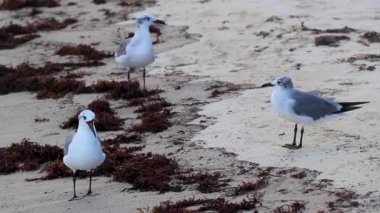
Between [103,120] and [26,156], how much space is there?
1399 millimetres

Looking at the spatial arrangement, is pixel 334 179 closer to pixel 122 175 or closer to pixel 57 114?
pixel 122 175

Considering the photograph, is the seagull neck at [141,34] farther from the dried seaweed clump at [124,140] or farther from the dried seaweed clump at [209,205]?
the dried seaweed clump at [209,205]

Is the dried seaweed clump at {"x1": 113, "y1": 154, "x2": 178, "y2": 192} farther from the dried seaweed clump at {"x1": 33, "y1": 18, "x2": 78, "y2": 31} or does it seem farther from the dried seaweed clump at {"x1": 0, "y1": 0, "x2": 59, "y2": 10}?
the dried seaweed clump at {"x1": 0, "y1": 0, "x2": 59, "y2": 10}

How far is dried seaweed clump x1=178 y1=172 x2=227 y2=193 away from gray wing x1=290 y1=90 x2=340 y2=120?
112 cm

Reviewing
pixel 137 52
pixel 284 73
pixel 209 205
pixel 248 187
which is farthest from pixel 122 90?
pixel 209 205

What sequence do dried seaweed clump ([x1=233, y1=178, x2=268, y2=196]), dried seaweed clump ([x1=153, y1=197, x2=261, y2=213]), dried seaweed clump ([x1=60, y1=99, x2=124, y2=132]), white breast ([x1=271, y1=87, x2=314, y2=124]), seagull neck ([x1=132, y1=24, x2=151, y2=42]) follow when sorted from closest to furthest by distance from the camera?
dried seaweed clump ([x1=153, y1=197, x2=261, y2=213]) → dried seaweed clump ([x1=233, y1=178, x2=268, y2=196]) → white breast ([x1=271, y1=87, x2=314, y2=124]) → dried seaweed clump ([x1=60, y1=99, x2=124, y2=132]) → seagull neck ([x1=132, y1=24, x2=151, y2=42])

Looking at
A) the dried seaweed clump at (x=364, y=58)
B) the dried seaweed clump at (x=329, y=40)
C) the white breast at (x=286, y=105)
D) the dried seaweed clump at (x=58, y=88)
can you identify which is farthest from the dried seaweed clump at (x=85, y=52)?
the white breast at (x=286, y=105)

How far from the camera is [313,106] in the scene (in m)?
8.73

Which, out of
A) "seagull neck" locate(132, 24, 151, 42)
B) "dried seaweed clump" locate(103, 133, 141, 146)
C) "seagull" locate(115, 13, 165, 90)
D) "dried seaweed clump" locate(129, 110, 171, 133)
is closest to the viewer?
"dried seaweed clump" locate(103, 133, 141, 146)

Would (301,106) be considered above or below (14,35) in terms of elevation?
above

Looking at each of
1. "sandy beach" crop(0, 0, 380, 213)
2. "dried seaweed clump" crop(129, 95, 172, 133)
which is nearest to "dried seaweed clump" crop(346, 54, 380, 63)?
"sandy beach" crop(0, 0, 380, 213)

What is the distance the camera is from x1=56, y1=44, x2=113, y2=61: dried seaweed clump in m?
14.6

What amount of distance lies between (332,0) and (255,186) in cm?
836

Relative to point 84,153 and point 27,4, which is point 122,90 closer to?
point 84,153
